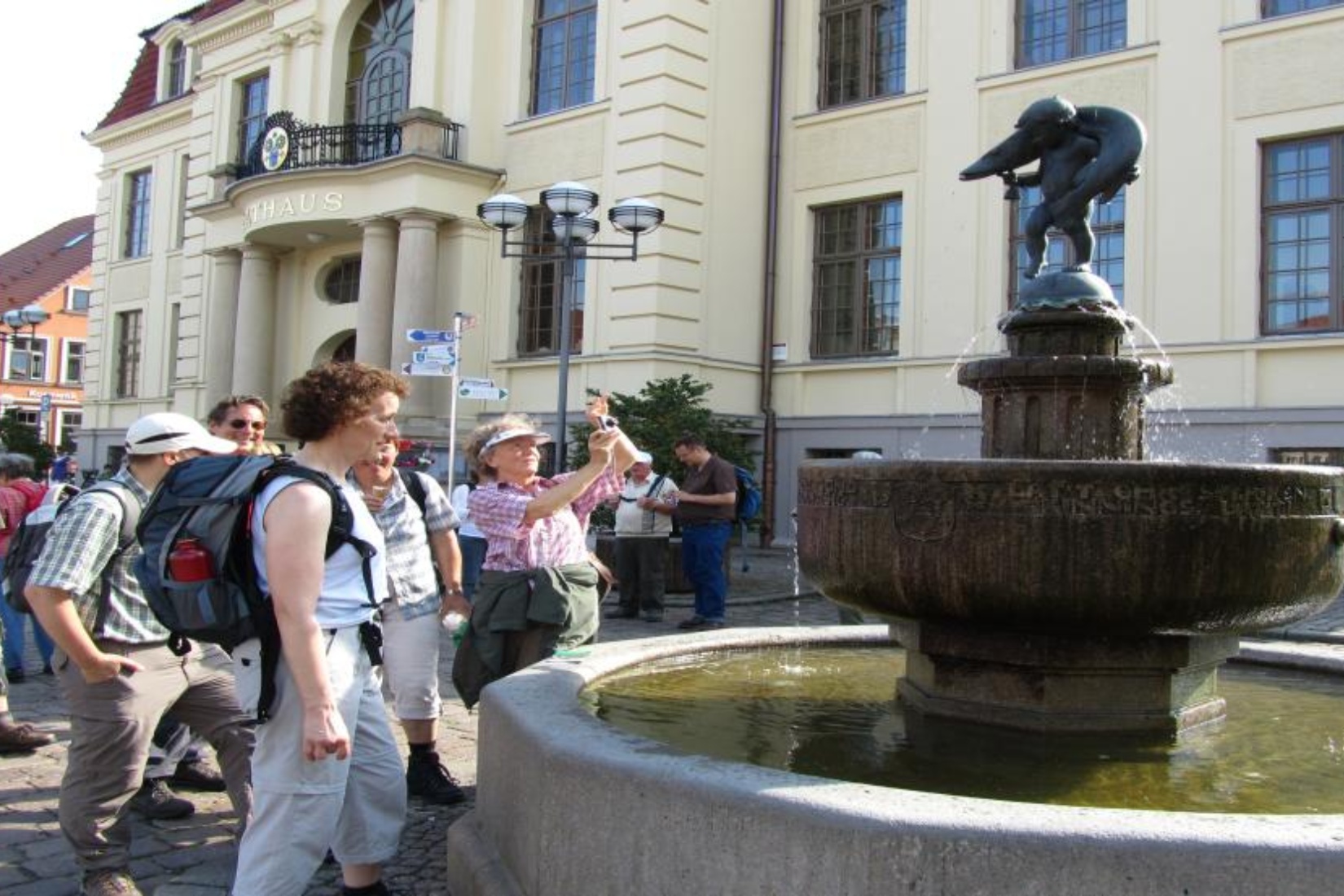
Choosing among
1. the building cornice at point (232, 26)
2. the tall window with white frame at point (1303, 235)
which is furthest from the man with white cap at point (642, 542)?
the building cornice at point (232, 26)

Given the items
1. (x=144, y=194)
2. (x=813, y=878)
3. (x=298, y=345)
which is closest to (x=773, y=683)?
(x=813, y=878)

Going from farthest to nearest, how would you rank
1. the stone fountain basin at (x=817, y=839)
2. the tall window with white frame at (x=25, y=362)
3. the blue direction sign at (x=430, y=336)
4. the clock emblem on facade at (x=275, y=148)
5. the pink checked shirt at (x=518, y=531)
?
the tall window with white frame at (x=25, y=362) → the clock emblem on facade at (x=275, y=148) → the blue direction sign at (x=430, y=336) → the pink checked shirt at (x=518, y=531) → the stone fountain basin at (x=817, y=839)

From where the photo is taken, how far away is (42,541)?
471cm

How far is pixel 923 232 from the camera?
57.4 feet

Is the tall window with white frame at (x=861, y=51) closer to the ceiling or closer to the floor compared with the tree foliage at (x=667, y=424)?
closer to the ceiling

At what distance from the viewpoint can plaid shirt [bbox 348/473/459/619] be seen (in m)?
4.65

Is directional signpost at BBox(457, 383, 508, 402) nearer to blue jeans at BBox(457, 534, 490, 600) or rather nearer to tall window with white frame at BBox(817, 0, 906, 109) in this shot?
blue jeans at BBox(457, 534, 490, 600)

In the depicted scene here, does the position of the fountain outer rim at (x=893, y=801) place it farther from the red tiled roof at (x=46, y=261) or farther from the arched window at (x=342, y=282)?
the red tiled roof at (x=46, y=261)

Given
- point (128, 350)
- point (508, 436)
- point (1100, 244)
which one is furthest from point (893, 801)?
point (128, 350)

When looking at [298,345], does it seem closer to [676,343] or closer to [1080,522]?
[676,343]

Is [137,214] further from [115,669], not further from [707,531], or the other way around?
[115,669]

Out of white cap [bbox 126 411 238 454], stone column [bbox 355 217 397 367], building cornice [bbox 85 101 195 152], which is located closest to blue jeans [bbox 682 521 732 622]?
white cap [bbox 126 411 238 454]

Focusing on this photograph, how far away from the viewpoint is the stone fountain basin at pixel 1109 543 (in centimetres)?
348

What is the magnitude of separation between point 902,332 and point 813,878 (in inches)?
614
